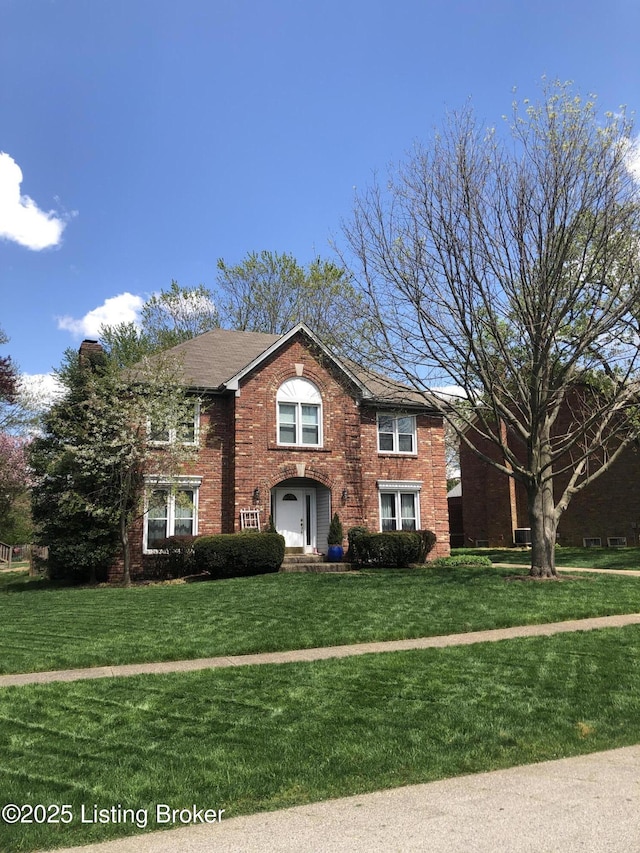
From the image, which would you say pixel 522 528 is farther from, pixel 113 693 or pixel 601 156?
pixel 113 693

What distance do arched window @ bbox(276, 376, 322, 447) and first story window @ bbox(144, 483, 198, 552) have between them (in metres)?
3.41

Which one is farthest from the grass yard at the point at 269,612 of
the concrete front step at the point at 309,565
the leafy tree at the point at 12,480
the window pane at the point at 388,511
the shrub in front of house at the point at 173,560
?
the leafy tree at the point at 12,480

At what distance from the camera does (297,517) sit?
21094mm

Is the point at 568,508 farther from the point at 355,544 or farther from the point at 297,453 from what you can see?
the point at 297,453

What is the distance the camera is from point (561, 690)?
6.36 m

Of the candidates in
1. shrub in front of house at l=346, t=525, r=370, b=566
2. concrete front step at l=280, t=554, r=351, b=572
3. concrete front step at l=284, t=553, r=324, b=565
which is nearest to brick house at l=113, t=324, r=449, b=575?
shrub in front of house at l=346, t=525, r=370, b=566

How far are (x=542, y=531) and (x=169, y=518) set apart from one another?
34.6ft

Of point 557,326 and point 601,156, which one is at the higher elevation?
point 601,156

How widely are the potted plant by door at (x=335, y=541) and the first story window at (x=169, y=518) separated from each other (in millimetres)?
4141

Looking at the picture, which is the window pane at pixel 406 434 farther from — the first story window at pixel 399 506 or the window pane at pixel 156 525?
the window pane at pixel 156 525

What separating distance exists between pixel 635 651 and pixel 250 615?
581 cm

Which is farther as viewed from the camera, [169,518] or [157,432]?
[169,518]

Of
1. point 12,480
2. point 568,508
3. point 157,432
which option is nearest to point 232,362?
point 157,432

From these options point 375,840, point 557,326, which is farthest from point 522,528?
point 375,840
